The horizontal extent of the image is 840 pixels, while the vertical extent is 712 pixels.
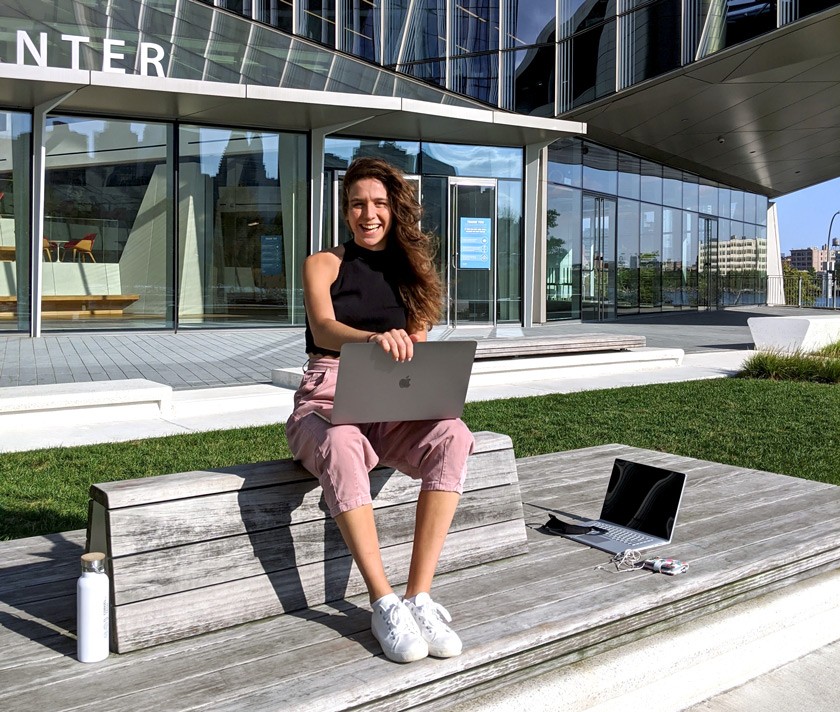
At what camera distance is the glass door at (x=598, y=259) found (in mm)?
24641

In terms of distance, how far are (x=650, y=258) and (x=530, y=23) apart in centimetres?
904

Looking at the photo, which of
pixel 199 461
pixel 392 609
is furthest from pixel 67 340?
pixel 392 609

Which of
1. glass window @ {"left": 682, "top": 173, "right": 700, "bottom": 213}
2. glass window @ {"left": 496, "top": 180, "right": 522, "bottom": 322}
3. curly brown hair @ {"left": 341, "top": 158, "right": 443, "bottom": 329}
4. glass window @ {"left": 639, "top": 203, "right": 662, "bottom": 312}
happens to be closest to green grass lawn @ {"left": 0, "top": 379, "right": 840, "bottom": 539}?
curly brown hair @ {"left": 341, "top": 158, "right": 443, "bottom": 329}

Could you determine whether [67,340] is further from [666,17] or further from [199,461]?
[666,17]

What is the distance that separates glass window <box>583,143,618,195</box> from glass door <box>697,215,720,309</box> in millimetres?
7750

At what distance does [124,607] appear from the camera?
254cm

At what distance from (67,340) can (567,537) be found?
13210 millimetres

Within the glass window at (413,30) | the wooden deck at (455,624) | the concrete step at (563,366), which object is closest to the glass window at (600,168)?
the glass window at (413,30)

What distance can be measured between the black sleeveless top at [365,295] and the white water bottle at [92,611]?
3.76 feet

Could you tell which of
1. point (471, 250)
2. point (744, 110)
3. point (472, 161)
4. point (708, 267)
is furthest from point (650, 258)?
point (471, 250)

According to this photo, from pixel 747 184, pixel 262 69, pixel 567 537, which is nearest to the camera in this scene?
pixel 567 537

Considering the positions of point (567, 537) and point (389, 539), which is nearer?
point (389, 539)

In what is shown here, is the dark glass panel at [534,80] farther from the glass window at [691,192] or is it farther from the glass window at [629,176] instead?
the glass window at [691,192]

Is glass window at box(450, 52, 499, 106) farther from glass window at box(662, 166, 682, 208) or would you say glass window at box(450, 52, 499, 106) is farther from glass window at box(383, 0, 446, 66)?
glass window at box(662, 166, 682, 208)
